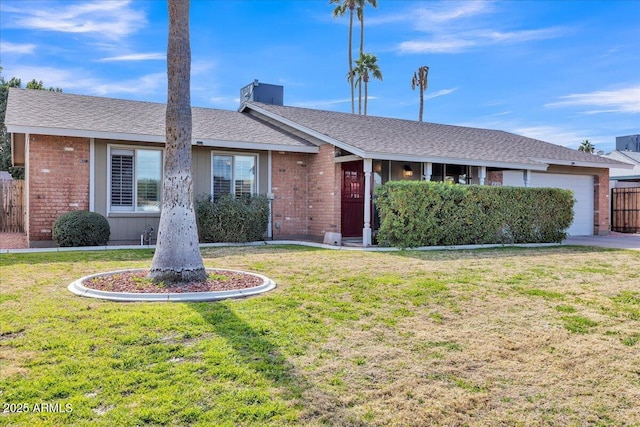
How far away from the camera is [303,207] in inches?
577

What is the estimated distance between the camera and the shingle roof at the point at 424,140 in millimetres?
13648

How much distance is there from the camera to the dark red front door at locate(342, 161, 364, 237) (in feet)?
47.0

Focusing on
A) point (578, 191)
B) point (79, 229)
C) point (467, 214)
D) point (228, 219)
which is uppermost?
point (578, 191)

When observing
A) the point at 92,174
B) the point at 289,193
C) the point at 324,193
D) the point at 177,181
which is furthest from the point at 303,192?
Result: the point at 177,181

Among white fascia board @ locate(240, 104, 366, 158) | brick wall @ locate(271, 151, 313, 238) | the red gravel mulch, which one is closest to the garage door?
white fascia board @ locate(240, 104, 366, 158)

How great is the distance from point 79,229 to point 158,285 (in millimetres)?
5832

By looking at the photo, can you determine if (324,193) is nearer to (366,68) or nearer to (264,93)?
(264,93)

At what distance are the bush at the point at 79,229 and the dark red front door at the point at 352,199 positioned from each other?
6853 mm

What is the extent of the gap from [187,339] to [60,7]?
457 inches

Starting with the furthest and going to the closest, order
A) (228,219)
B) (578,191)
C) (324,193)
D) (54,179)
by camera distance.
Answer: (578,191), (324,193), (228,219), (54,179)

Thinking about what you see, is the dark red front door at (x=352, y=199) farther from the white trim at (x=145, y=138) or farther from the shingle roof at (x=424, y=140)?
the white trim at (x=145, y=138)

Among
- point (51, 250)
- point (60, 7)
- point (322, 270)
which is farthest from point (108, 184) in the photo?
point (322, 270)

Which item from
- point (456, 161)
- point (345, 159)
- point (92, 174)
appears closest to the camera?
point (92, 174)

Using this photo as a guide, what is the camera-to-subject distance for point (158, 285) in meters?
6.12
